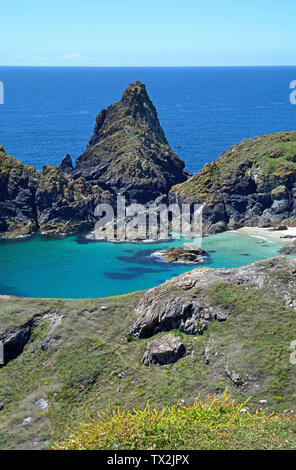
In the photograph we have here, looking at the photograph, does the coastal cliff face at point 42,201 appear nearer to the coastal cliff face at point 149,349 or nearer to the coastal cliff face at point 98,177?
the coastal cliff face at point 98,177

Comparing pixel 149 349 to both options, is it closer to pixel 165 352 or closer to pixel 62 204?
pixel 165 352

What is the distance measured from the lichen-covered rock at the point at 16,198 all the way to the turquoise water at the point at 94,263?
204 inches

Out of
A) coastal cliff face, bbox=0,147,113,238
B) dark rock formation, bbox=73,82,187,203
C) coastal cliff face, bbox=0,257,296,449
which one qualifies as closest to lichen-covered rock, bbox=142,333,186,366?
coastal cliff face, bbox=0,257,296,449

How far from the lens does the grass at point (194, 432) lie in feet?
99.6

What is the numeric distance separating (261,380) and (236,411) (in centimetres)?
546

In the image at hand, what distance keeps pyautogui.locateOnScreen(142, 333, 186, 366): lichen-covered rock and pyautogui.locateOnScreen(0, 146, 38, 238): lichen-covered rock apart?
226 feet

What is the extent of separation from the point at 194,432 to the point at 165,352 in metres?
14.6

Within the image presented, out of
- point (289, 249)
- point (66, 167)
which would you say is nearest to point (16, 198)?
point (66, 167)

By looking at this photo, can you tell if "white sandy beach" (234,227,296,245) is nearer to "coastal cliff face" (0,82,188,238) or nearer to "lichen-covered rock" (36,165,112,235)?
"coastal cliff face" (0,82,188,238)

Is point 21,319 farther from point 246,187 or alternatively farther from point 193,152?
point 193,152

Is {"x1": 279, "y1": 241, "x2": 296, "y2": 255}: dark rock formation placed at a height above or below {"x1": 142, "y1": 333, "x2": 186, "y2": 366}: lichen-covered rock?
below

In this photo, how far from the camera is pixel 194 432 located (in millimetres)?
31969

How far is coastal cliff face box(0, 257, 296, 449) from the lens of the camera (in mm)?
41344

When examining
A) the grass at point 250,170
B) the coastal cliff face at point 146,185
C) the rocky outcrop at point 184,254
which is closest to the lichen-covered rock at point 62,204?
the coastal cliff face at point 146,185
